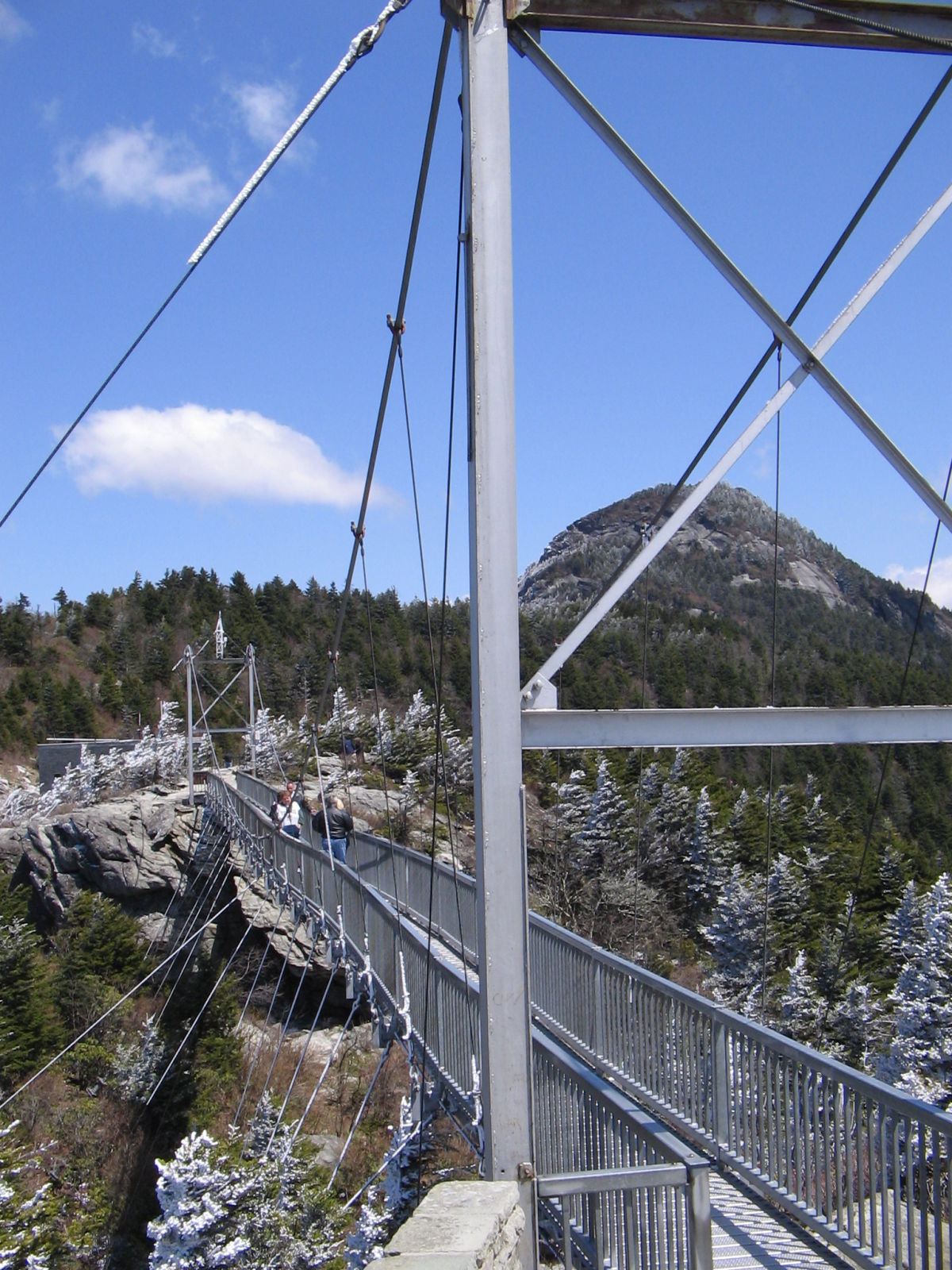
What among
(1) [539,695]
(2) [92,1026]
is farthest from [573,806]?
(1) [539,695]

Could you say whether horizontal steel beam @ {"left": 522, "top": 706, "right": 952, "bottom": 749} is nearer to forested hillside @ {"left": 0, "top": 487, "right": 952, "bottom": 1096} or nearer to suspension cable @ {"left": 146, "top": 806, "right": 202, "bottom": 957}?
forested hillside @ {"left": 0, "top": 487, "right": 952, "bottom": 1096}

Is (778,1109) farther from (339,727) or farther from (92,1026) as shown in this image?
(339,727)

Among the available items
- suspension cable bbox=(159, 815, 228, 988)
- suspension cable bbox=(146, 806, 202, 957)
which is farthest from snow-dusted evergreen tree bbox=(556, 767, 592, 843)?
suspension cable bbox=(146, 806, 202, 957)

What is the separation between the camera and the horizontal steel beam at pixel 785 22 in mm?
4391

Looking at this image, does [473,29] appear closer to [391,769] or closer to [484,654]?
[484,654]

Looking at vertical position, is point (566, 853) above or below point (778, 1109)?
below

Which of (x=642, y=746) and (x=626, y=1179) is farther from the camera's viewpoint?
(x=642, y=746)

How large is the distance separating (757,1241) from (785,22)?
5206mm

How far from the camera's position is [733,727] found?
4152 millimetres

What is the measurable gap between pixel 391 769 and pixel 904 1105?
34969mm

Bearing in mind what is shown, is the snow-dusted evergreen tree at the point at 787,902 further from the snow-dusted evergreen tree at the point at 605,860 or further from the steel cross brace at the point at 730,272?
the steel cross brace at the point at 730,272

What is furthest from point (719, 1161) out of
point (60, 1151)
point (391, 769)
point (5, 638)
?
point (5, 638)

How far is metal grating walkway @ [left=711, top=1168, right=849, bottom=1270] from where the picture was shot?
453 cm

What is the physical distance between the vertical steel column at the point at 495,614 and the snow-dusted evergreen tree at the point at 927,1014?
14.8 metres
